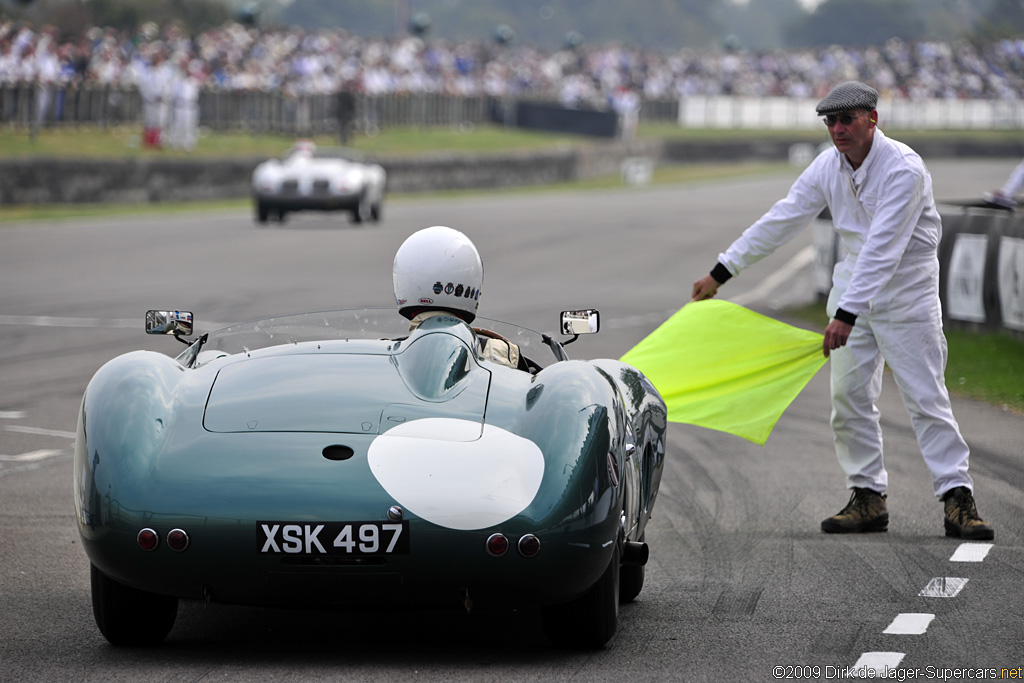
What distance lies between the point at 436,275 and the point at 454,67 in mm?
47232

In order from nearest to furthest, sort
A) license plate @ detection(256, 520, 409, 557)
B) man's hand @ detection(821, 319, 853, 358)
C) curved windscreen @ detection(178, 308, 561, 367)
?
1. license plate @ detection(256, 520, 409, 557)
2. curved windscreen @ detection(178, 308, 561, 367)
3. man's hand @ detection(821, 319, 853, 358)

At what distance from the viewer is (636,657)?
4.41m

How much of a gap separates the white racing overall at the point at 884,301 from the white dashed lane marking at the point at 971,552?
0.92 feet

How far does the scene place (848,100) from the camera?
20.0ft

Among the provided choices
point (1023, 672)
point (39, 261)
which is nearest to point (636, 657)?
point (1023, 672)

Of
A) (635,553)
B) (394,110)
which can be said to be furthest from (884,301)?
(394,110)

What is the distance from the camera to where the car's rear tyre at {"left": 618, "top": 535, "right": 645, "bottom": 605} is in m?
5.09

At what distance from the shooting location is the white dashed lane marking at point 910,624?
470cm

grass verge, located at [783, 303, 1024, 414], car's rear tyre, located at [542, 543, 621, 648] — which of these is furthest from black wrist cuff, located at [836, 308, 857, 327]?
grass verge, located at [783, 303, 1024, 414]

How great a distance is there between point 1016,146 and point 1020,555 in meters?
58.7

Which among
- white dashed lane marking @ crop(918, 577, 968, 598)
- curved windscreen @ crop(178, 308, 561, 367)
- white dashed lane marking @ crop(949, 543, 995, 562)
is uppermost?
curved windscreen @ crop(178, 308, 561, 367)

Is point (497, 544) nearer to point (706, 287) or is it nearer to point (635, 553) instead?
point (635, 553)

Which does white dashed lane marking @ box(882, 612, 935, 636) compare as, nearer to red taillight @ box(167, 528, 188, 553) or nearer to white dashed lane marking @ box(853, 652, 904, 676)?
white dashed lane marking @ box(853, 652, 904, 676)

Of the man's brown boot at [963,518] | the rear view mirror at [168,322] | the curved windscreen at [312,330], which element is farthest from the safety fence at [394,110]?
the man's brown boot at [963,518]
